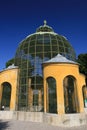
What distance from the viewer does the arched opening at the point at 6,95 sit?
24.4 metres

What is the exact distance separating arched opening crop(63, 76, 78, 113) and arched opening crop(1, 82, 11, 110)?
9691mm

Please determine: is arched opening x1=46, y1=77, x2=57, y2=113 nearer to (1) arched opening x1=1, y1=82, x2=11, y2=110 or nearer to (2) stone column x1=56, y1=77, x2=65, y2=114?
(2) stone column x1=56, y1=77, x2=65, y2=114

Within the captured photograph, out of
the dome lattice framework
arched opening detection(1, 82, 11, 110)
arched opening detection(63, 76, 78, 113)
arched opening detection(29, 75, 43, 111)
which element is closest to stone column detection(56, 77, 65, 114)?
arched opening detection(63, 76, 78, 113)

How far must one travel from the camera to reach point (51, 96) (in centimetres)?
1975

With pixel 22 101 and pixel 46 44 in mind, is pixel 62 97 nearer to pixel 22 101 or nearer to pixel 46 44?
pixel 22 101

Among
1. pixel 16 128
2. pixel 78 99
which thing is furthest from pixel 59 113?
pixel 16 128

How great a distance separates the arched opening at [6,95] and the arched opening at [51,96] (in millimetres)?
7756

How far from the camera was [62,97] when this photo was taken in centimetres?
1847

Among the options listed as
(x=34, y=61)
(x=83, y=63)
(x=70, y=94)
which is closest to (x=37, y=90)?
(x=34, y=61)

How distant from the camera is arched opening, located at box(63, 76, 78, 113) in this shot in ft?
65.7

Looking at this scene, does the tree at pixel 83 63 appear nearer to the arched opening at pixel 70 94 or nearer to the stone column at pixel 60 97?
the arched opening at pixel 70 94

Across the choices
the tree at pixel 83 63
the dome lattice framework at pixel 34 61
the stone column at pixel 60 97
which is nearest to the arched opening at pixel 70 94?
the stone column at pixel 60 97

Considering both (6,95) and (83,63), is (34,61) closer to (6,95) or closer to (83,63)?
(6,95)

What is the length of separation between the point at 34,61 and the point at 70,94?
7423 millimetres
